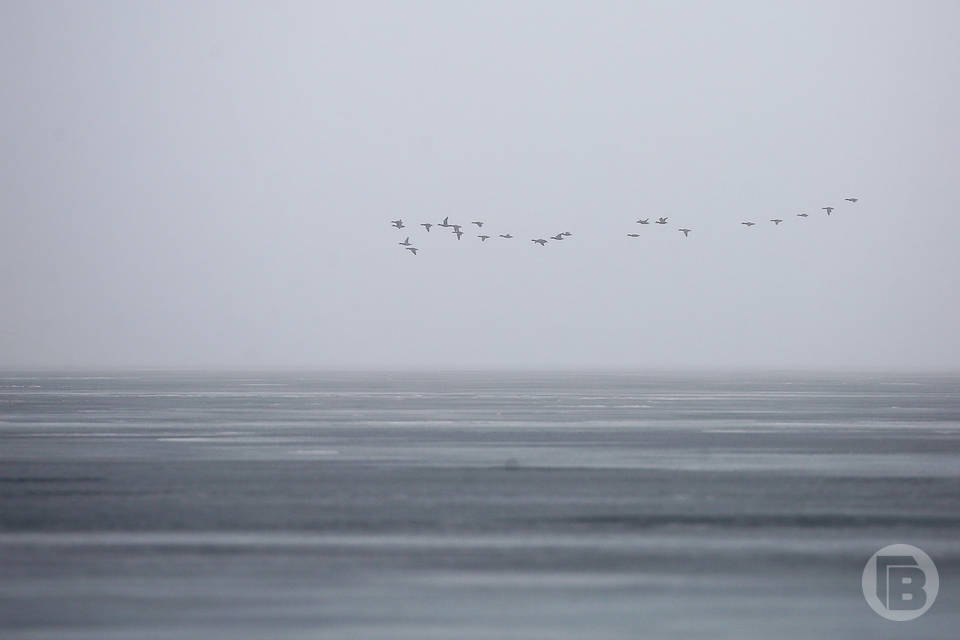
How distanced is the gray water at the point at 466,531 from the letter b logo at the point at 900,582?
0.82ft

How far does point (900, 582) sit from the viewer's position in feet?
78.5

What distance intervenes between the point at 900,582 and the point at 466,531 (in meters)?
8.64

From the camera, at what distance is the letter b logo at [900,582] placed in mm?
22109

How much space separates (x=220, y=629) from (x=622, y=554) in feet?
27.6

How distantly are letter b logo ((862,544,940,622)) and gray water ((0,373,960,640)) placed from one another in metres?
0.25

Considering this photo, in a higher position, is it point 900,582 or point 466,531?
point 466,531

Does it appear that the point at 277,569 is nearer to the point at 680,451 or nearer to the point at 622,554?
the point at 622,554

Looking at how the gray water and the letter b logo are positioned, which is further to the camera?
the letter b logo

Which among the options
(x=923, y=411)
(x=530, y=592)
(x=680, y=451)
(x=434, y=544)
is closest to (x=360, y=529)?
(x=434, y=544)

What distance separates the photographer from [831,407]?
86062 mm

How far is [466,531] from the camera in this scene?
29562 millimetres

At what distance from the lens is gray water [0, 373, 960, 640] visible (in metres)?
21.4

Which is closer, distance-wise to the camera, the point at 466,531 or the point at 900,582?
the point at 900,582

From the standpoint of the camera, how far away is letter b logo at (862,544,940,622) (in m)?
22.1
